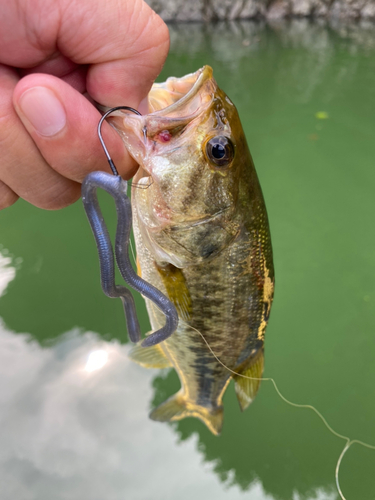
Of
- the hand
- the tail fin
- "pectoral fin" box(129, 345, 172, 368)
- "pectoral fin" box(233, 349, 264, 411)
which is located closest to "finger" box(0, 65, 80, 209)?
the hand

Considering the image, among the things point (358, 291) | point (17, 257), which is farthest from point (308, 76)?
point (17, 257)

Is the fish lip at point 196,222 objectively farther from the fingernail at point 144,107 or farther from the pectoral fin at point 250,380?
the pectoral fin at point 250,380

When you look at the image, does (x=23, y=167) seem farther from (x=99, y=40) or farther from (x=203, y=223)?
(x=203, y=223)

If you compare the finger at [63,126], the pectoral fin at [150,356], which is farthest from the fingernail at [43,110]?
the pectoral fin at [150,356]

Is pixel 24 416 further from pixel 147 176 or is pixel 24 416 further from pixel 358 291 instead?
pixel 358 291

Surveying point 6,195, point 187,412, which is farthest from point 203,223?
point 187,412

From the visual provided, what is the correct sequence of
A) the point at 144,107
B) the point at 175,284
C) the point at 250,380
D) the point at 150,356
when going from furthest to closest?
the point at 150,356
the point at 250,380
the point at 175,284
the point at 144,107
